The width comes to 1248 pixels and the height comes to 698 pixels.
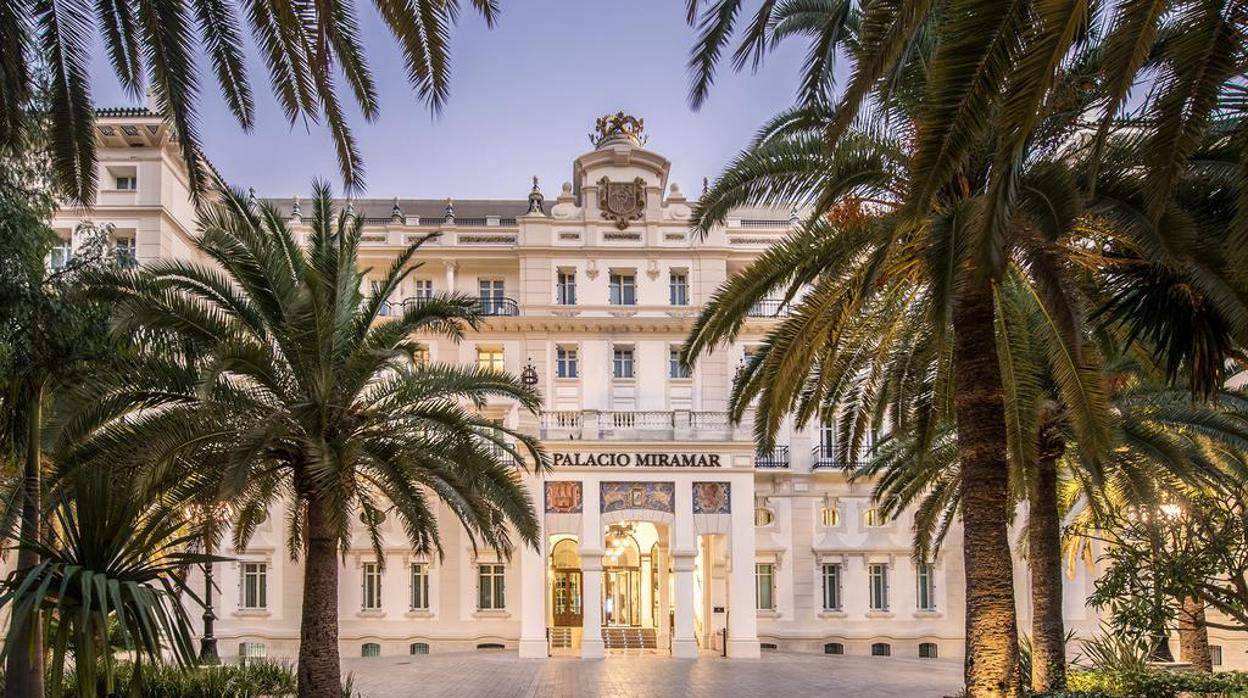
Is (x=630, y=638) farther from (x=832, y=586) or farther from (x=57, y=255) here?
(x=57, y=255)

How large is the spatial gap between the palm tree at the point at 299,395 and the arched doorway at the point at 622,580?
2368 centimetres

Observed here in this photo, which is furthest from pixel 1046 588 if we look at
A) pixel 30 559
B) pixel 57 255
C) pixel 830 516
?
pixel 830 516

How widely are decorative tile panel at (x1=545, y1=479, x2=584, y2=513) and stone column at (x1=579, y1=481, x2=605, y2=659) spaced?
227mm

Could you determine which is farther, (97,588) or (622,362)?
(622,362)

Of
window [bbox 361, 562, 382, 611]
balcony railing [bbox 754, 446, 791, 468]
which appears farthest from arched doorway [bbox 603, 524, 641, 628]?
window [bbox 361, 562, 382, 611]

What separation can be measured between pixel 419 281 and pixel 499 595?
12.2m

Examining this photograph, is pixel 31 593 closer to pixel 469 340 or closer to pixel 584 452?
pixel 584 452

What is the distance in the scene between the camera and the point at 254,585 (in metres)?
40.5

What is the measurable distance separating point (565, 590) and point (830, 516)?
32.8ft

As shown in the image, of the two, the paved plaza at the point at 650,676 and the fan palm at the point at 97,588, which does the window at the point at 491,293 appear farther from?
the fan palm at the point at 97,588

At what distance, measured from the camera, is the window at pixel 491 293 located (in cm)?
4341

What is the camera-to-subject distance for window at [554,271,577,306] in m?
43.0

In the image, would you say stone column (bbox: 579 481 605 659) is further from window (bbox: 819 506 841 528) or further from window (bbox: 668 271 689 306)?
window (bbox: 819 506 841 528)

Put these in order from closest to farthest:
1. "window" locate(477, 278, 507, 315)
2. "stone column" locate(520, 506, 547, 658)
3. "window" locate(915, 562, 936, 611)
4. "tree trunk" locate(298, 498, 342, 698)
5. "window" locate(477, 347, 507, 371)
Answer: "tree trunk" locate(298, 498, 342, 698), "stone column" locate(520, 506, 547, 658), "window" locate(915, 562, 936, 611), "window" locate(477, 347, 507, 371), "window" locate(477, 278, 507, 315)
